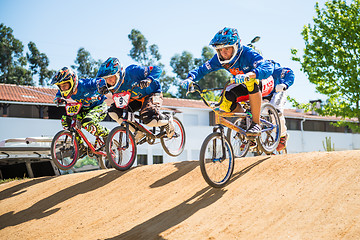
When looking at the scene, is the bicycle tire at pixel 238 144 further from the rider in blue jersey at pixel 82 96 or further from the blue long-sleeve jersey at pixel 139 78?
the rider in blue jersey at pixel 82 96

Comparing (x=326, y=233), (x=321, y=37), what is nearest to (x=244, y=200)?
(x=326, y=233)

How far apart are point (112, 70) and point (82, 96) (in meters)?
1.75

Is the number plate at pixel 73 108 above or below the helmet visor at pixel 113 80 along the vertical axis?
below

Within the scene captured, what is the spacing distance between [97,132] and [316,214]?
575 cm

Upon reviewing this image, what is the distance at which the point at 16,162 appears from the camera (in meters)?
11.9

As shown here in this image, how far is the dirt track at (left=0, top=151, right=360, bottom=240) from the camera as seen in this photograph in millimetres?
4465

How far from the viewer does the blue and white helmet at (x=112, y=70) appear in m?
7.80

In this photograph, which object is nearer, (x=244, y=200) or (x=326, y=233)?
(x=326, y=233)

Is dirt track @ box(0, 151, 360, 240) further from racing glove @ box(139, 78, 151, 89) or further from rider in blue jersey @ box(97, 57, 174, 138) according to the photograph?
racing glove @ box(139, 78, 151, 89)

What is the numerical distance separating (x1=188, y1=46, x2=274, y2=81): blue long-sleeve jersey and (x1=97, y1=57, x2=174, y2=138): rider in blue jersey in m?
1.49

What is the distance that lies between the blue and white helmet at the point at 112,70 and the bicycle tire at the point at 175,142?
5.62ft

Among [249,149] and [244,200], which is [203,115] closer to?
[249,149]

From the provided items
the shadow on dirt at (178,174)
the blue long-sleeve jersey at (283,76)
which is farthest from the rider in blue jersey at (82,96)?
the blue long-sleeve jersey at (283,76)

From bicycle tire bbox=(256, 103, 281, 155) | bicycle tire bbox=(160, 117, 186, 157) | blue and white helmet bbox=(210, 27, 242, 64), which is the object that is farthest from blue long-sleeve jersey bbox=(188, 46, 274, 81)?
bicycle tire bbox=(160, 117, 186, 157)
